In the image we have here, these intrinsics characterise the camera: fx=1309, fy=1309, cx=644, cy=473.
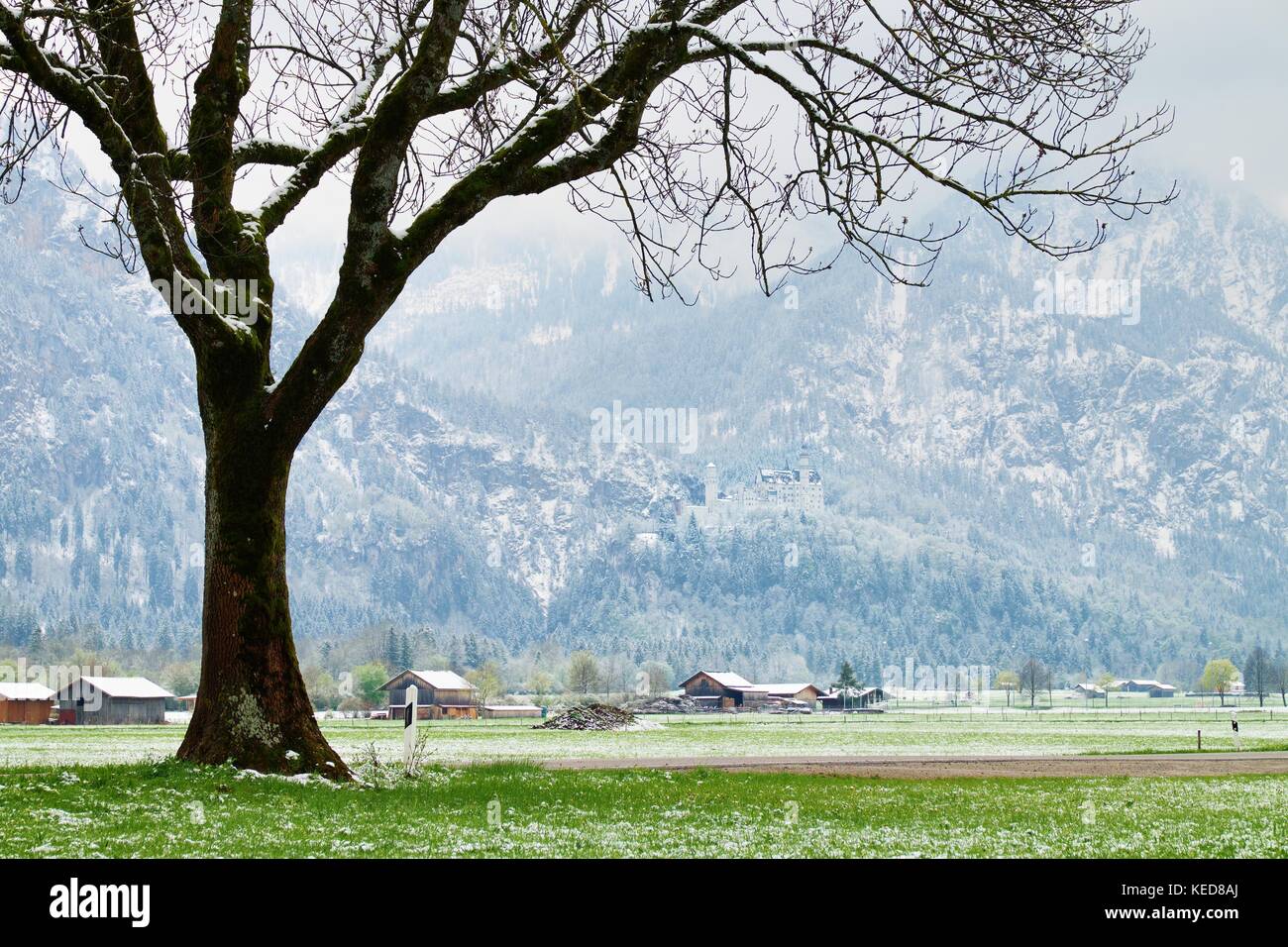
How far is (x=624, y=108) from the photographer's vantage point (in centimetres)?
1666

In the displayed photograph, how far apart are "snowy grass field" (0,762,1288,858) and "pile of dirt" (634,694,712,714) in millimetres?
127842

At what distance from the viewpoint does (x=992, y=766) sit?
29.9 meters

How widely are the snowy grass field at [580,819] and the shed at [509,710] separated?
417ft

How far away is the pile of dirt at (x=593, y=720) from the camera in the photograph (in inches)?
2859

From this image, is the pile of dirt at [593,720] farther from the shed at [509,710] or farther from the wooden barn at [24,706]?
the shed at [509,710]

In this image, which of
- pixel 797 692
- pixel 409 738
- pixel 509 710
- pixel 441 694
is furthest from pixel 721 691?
pixel 409 738

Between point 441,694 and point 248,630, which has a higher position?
point 248,630

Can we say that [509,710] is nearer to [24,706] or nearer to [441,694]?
[441,694]

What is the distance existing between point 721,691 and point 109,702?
3238 inches

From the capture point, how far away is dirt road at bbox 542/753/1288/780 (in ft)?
85.7

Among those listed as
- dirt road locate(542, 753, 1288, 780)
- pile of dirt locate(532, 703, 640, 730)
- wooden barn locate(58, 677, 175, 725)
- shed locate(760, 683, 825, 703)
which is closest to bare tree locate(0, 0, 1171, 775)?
dirt road locate(542, 753, 1288, 780)

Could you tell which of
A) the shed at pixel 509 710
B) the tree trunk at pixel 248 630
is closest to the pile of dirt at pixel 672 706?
the shed at pixel 509 710

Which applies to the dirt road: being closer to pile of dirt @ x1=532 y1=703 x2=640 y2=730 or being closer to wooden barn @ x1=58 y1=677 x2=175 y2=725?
pile of dirt @ x1=532 y1=703 x2=640 y2=730
